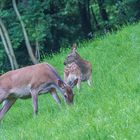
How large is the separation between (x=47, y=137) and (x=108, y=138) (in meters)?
1.56

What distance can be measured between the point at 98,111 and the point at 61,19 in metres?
18.5

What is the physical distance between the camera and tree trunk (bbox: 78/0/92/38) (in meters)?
31.5

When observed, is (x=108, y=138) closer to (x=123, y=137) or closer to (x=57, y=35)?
(x=123, y=137)

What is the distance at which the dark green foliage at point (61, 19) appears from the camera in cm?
2588

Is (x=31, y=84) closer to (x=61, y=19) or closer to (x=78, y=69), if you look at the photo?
(x=78, y=69)

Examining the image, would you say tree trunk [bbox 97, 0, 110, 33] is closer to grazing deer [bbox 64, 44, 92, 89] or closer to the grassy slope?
the grassy slope

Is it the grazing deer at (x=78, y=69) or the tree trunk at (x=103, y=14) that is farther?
the tree trunk at (x=103, y=14)

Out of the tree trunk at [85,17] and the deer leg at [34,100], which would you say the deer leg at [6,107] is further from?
the tree trunk at [85,17]

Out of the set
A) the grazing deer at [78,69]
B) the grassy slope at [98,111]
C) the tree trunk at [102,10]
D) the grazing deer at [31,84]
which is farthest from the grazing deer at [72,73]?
the tree trunk at [102,10]

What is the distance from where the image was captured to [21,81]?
1429 cm

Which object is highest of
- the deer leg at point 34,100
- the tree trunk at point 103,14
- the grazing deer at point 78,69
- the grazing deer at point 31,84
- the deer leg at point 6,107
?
the grazing deer at point 31,84

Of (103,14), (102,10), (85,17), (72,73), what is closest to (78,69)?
(72,73)

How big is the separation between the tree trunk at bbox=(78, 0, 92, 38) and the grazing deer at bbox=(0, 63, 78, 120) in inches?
669

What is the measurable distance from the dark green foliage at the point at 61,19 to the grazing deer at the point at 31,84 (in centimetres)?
1065
